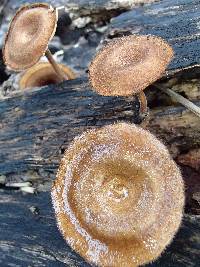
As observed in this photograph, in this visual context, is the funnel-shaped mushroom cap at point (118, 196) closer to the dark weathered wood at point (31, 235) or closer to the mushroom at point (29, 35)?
the dark weathered wood at point (31, 235)

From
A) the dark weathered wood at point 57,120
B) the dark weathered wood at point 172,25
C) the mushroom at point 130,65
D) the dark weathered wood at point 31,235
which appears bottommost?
the dark weathered wood at point 31,235

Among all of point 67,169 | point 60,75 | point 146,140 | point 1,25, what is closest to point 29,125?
point 60,75

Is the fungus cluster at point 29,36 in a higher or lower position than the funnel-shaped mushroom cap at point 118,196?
higher

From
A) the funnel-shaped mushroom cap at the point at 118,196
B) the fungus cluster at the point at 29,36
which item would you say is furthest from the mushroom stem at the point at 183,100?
the fungus cluster at the point at 29,36

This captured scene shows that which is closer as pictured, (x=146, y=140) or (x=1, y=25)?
(x=146, y=140)

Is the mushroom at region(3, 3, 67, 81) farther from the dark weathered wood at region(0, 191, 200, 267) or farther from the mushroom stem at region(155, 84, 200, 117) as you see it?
the dark weathered wood at region(0, 191, 200, 267)

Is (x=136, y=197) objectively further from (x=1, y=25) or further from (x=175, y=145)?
(x=1, y=25)
